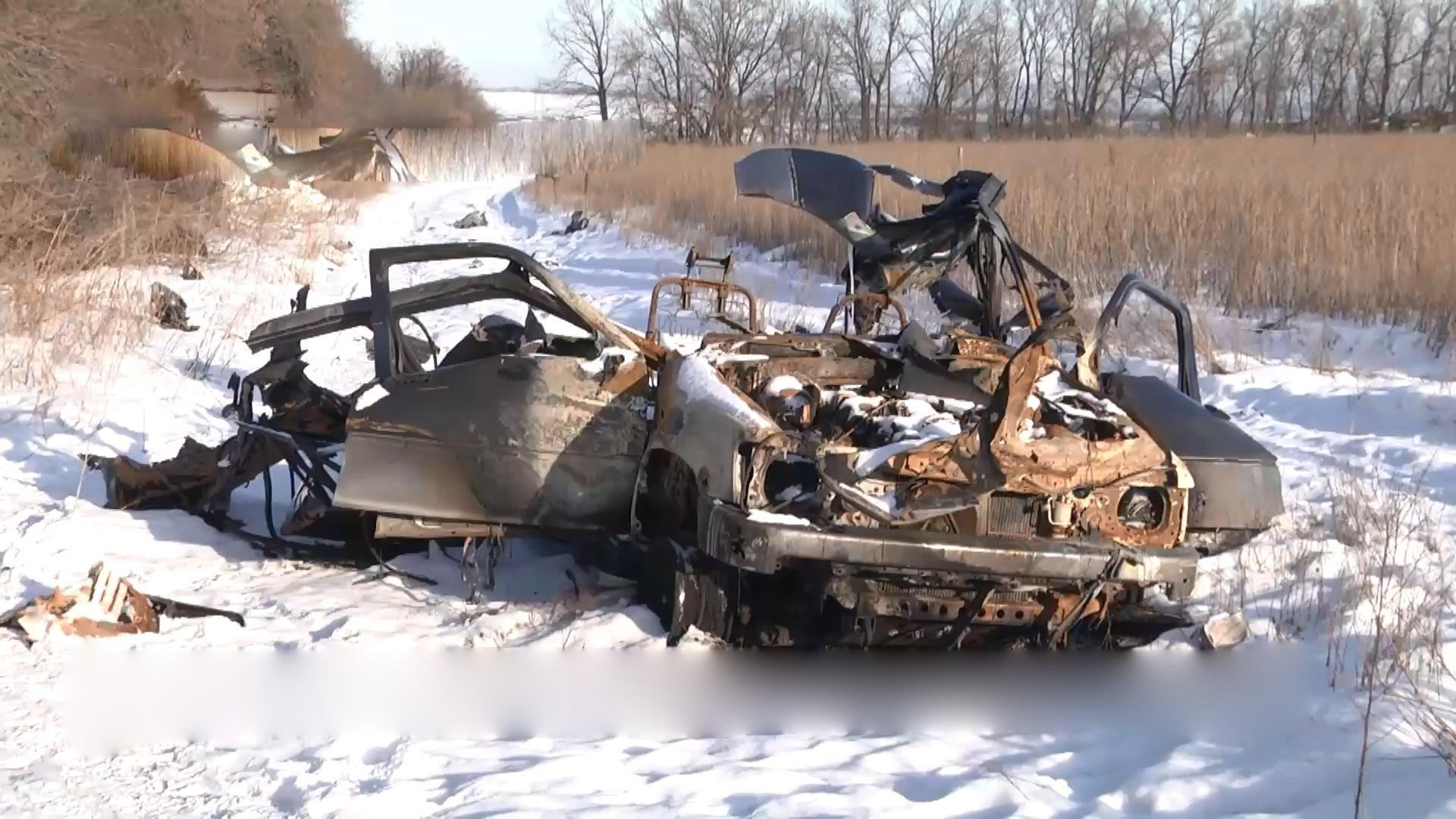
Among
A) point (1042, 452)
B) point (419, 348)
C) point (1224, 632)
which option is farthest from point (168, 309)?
point (1224, 632)

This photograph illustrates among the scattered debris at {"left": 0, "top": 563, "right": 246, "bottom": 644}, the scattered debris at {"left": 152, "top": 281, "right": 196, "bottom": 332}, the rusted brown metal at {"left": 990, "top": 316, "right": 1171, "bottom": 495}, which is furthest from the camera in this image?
the scattered debris at {"left": 152, "top": 281, "right": 196, "bottom": 332}

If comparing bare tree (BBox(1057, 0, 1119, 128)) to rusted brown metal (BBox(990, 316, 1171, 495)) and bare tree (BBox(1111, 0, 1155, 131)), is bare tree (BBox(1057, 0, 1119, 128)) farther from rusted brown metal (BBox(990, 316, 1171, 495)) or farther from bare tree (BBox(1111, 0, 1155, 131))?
rusted brown metal (BBox(990, 316, 1171, 495))

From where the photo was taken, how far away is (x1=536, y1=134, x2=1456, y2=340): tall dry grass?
967cm

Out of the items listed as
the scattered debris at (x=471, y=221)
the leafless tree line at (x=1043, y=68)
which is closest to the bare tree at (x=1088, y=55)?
the leafless tree line at (x=1043, y=68)

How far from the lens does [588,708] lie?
3.73 meters

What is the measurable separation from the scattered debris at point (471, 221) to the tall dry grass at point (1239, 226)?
7.74m

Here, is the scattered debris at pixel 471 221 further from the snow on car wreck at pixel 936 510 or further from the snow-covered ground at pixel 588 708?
the snow on car wreck at pixel 936 510

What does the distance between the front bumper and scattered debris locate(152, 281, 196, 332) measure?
8294 millimetres

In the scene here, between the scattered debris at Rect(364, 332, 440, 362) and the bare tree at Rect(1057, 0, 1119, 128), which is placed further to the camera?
the bare tree at Rect(1057, 0, 1119, 128)

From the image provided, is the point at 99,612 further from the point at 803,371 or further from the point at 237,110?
the point at 237,110

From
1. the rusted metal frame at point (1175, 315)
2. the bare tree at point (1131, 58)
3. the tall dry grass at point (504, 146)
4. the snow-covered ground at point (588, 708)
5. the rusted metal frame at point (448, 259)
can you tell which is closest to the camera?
the snow-covered ground at point (588, 708)

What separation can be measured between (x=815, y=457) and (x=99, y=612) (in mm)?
2652

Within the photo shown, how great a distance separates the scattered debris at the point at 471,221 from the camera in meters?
25.4

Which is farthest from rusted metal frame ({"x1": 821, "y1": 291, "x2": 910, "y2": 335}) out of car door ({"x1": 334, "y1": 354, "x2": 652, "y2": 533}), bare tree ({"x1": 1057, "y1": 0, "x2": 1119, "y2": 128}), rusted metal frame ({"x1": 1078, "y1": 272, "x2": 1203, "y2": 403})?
bare tree ({"x1": 1057, "y1": 0, "x2": 1119, "y2": 128})
